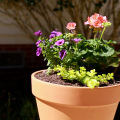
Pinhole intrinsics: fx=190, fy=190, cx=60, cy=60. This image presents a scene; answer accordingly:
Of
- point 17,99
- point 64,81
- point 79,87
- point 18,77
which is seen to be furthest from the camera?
point 18,77

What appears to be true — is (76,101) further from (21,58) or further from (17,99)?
(21,58)

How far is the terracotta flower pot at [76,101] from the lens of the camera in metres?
1.34

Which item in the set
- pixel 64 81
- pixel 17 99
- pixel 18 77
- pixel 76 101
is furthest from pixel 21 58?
pixel 76 101

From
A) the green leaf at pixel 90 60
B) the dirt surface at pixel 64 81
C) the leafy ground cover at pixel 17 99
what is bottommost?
the leafy ground cover at pixel 17 99

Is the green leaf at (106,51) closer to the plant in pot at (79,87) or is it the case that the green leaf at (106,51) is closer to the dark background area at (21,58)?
the plant in pot at (79,87)

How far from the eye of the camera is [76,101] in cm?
134

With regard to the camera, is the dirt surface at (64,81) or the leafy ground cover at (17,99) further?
the leafy ground cover at (17,99)

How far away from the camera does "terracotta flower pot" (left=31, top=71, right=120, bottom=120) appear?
134cm

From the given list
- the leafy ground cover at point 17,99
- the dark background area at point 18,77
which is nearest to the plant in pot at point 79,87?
the leafy ground cover at point 17,99

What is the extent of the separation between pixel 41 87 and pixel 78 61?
1.42 feet

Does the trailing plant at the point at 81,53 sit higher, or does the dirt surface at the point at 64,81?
the trailing plant at the point at 81,53

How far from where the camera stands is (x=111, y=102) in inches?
55.2

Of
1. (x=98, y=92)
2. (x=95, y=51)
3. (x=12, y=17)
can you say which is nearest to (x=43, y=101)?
(x=98, y=92)

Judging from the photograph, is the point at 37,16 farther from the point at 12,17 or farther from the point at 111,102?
the point at 111,102
